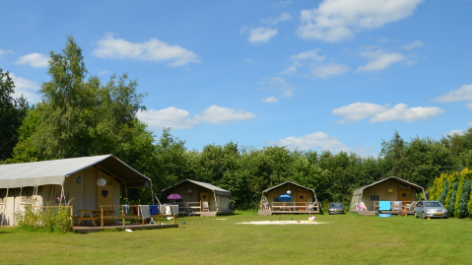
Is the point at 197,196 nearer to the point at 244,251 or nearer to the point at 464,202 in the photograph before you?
the point at 464,202

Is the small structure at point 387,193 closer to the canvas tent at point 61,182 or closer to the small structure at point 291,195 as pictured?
the small structure at point 291,195

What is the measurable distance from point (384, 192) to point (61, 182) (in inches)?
1354

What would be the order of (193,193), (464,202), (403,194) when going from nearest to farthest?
(464,202) → (193,193) → (403,194)

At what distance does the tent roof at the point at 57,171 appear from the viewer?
69.5 ft

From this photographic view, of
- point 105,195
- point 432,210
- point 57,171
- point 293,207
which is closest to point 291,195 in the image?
point 293,207

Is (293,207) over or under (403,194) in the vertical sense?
under

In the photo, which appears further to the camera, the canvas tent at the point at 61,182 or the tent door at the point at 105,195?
the tent door at the point at 105,195

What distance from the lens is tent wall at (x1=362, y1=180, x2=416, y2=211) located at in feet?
151

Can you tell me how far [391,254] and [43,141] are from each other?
32.3 metres

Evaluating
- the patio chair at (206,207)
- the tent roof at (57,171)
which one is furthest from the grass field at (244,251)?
the patio chair at (206,207)

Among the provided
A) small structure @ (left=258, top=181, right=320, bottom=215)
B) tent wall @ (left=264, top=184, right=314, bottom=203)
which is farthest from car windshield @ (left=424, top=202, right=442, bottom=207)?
tent wall @ (left=264, top=184, right=314, bottom=203)

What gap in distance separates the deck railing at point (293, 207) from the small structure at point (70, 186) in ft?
68.0

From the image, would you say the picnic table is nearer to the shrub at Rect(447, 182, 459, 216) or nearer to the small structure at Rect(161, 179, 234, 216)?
the small structure at Rect(161, 179, 234, 216)

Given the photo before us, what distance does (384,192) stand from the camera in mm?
Result: 46250
